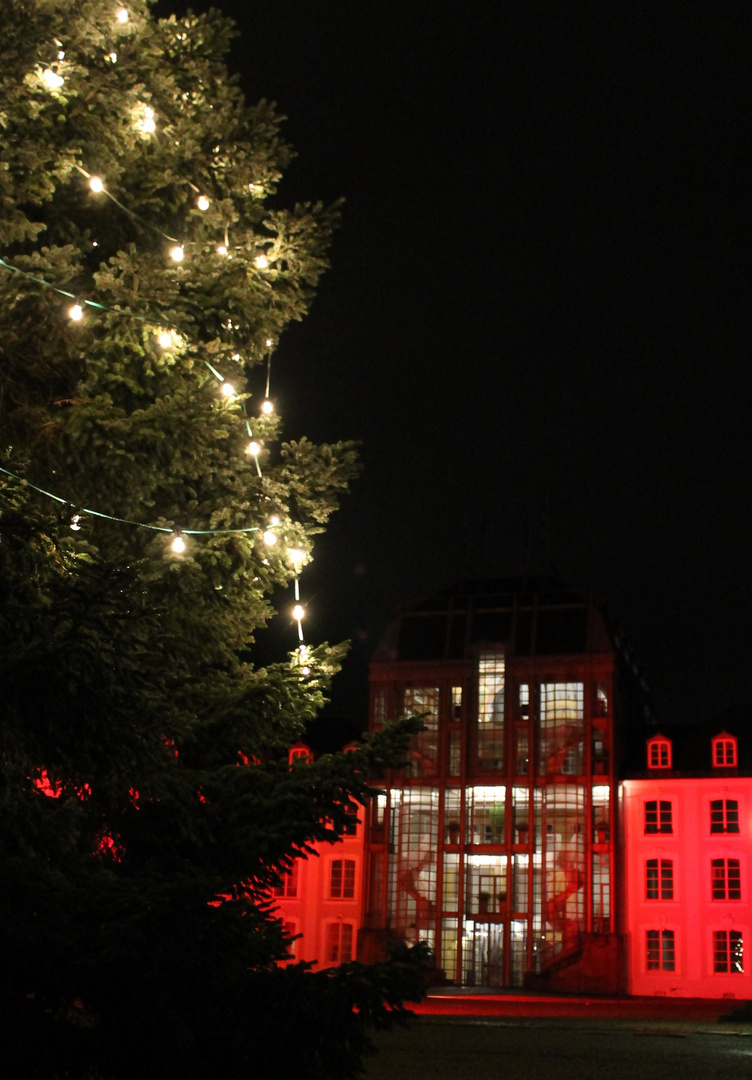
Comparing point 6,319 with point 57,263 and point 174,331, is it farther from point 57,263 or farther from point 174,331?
point 174,331

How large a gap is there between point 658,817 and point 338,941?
1228cm

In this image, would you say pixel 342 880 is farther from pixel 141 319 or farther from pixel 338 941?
pixel 141 319

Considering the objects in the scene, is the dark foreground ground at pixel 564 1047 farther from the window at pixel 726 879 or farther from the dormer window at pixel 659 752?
the dormer window at pixel 659 752

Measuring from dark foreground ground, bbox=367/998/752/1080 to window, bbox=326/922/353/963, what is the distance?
15.9 meters

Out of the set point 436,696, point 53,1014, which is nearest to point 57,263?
point 53,1014

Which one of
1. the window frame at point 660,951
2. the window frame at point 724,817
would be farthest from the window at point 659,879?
the window frame at point 724,817

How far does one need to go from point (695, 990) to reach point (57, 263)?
36.0 meters

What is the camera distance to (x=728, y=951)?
36719mm

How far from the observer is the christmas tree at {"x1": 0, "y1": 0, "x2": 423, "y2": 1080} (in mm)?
4898

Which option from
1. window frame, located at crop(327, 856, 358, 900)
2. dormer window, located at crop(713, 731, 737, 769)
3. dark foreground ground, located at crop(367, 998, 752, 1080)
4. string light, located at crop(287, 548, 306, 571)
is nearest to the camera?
string light, located at crop(287, 548, 306, 571)

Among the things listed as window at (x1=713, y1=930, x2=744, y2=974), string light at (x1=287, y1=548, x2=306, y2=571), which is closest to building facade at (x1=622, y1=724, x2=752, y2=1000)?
window at (x1=713, y1=930, x2=744, y2=974)

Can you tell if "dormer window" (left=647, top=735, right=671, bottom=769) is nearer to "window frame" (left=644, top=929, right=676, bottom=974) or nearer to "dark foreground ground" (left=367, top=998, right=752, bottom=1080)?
"window frame" (left=644, top=929, right=676, bottom=974)

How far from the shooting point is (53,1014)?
16.7 feet

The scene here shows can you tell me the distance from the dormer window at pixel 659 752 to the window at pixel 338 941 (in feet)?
40.5
